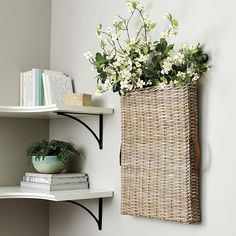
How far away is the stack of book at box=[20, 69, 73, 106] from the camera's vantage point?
8.21 feet

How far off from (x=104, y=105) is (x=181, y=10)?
0.62 m

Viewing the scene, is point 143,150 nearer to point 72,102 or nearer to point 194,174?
point 194,174

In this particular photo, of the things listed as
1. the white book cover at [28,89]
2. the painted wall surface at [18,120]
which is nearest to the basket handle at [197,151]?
the white book cover at [28,89]

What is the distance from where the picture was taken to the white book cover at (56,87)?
2.49 meters

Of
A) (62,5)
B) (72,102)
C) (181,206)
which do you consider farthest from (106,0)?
(181,206)

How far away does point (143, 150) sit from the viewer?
210 cm

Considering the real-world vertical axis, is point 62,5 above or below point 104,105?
above

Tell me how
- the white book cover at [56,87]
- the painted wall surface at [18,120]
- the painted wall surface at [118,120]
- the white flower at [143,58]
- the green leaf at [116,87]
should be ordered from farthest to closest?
the painted wall surface at [18,120], the white book cover at [56,87], the green leaf at [116,87], the white flower at [143,58], the painted wall surface at [118,120]

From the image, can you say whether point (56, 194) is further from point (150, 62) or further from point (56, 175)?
point (150, 62)

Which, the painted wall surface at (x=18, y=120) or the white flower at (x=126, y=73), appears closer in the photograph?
the white flower at (x=126, y=73)

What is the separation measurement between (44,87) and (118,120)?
17.3 inches

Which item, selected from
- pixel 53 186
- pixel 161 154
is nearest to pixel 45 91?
pixel 53 186

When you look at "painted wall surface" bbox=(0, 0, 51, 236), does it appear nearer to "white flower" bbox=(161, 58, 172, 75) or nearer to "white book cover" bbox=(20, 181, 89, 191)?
"white book cover" bbox=(20, 181, 89, 191)

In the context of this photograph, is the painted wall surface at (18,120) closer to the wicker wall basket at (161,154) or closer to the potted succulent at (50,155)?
the potted succulent at (50,155)
